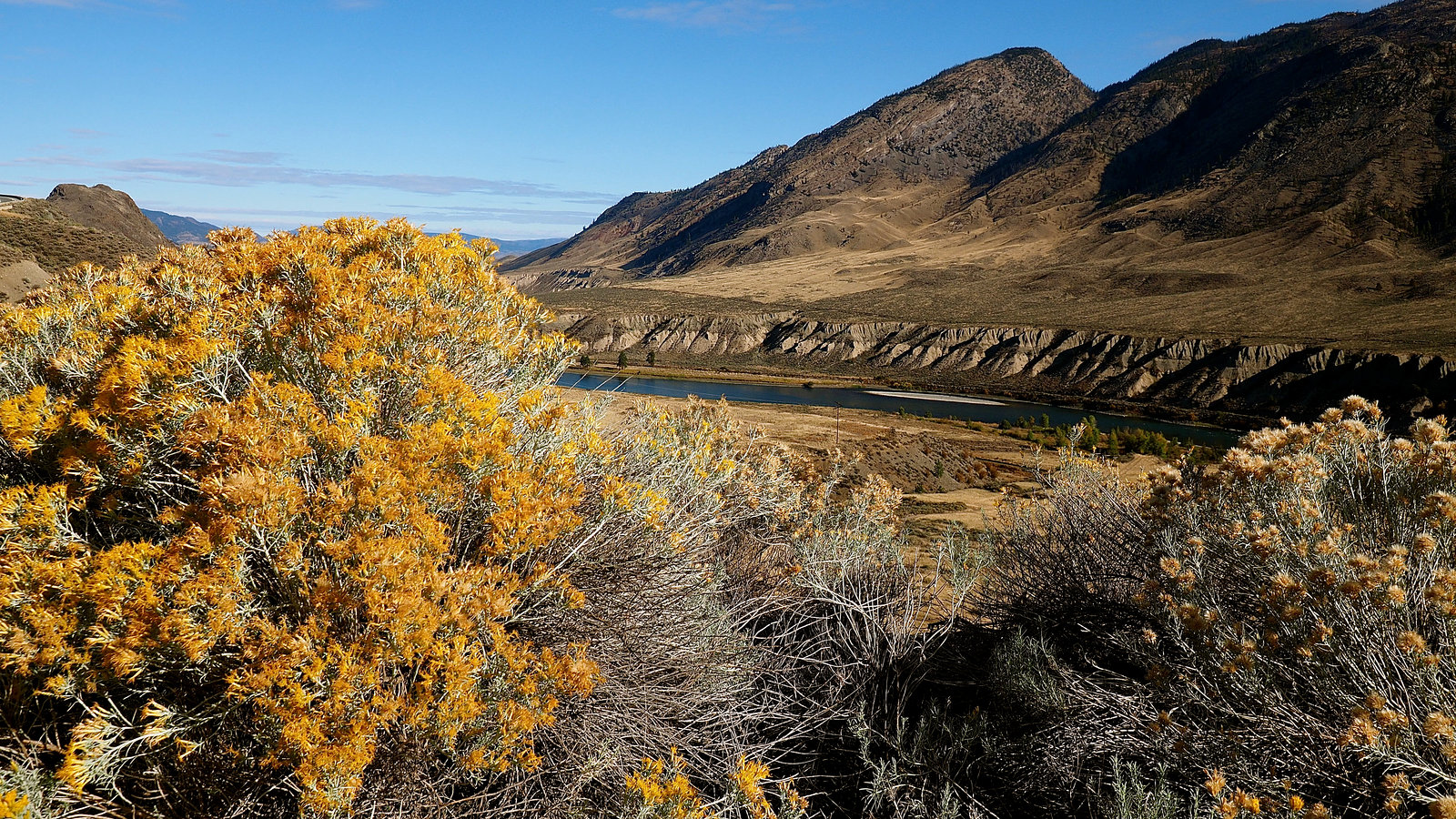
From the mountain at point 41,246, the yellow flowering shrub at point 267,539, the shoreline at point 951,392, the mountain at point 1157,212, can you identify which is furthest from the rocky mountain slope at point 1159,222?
the mountain at point 41,246

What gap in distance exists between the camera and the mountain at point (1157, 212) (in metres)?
61.3

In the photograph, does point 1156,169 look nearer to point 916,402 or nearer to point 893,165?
point 893,165

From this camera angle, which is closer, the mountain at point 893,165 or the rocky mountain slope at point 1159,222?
the rocky mountain slope at point 1159,222

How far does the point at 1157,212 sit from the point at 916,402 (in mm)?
71152

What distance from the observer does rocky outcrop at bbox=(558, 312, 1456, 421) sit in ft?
128

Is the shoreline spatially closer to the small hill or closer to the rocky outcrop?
the rocky outcrop

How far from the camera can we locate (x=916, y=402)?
50.0 m

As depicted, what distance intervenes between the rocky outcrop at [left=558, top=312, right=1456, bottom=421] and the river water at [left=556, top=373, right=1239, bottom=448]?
2.87 metres

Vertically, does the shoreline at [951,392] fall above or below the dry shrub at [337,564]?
below

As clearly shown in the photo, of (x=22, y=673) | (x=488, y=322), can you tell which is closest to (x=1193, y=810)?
(x=488, y=322)

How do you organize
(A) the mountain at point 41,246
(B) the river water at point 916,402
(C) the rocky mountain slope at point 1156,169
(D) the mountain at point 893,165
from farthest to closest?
(D) the mountain at point 893,165, (C) the rocky mountain slope at point 1156,169, (B) the river water at point 916,402, (A) the mountain at point 41,246

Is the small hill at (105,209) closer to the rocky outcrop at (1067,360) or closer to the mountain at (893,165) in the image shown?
the rocky outcrop at (1067,360)

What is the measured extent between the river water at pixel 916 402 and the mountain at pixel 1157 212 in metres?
12.2

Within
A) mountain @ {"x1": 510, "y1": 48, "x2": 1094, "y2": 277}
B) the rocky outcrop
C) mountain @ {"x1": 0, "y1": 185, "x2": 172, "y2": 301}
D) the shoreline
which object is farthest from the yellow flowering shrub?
mountain @ {"x1": 510, "y1": 48, "x2": 1094, "y2": 277}
